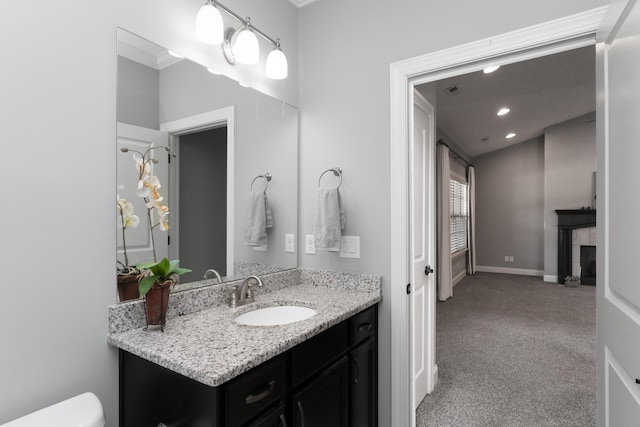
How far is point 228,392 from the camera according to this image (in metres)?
0.99

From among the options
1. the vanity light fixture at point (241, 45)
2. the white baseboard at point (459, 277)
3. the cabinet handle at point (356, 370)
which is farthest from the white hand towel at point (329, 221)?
the white baseboard at point (459, 277)

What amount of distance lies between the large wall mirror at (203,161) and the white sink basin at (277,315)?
0.81 feet

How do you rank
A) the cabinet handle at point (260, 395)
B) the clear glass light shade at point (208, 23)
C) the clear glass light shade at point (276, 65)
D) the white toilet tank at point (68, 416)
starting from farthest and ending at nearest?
the clear glass light shade at point (276, 65) → the clear glass light shade at point (208, 23) → the cabinet handle at point (260, 395) → the white toilet tank at point (68, 416)

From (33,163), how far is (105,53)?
0.48 metres

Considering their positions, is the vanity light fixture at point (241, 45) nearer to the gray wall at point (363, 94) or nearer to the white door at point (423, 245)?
the gray wall at point (363, 94)

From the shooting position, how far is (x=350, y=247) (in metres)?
1.95

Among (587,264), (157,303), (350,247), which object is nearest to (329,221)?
(350,247)

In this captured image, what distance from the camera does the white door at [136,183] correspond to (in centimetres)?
130

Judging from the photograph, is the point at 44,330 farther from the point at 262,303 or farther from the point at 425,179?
the point at 425,179

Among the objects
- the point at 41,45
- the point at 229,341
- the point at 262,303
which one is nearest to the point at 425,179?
the point at 262,303

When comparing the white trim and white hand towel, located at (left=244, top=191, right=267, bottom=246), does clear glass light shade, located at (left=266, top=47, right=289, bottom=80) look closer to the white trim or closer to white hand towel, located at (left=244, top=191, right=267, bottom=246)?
the white trim

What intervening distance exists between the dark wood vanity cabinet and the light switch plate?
0.35 metres

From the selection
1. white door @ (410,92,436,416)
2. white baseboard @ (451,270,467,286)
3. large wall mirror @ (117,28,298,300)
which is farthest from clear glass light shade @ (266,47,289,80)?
white baseboard @ (451,270,467,286)

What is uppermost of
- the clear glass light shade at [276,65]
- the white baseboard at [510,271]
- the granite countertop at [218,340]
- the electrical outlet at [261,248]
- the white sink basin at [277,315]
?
the clear glass light shade at [276,65]
